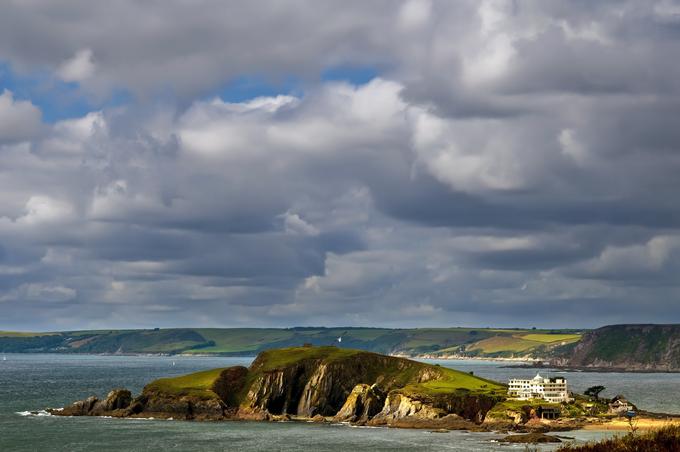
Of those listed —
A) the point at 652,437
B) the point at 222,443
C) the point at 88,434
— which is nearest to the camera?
the point at 652,437

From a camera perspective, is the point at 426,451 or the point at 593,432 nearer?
the point at 426,451

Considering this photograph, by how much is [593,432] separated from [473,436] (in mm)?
28472

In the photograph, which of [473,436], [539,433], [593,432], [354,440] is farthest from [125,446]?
[593,432]

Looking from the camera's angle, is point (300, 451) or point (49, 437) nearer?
point (300, 451)

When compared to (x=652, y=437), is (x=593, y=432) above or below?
below

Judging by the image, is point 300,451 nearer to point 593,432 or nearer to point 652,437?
point 593,432

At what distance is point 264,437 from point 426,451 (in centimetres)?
4332

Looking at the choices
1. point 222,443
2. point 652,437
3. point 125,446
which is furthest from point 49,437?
point 652,437

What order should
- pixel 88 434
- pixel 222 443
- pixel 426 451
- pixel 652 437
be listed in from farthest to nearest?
1. pixel 88 434
2. pixel 222 443
3. pixel 426 451
4. pixel 652 437

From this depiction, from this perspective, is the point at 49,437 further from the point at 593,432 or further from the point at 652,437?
the point at 652,437

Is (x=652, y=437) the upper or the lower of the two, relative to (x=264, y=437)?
upper

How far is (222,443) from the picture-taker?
596 feet

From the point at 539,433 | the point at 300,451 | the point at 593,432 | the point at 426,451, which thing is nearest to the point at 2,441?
the point at 300,451

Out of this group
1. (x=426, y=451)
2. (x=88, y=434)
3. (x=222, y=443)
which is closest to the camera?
(x=426, y=451)
